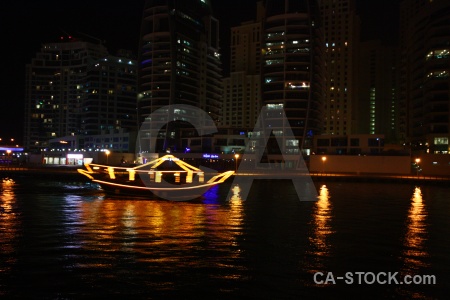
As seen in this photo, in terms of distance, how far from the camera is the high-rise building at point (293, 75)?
124625 millimetres

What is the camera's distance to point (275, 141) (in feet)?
410

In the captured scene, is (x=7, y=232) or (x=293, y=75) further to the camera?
(x=293, y=75)

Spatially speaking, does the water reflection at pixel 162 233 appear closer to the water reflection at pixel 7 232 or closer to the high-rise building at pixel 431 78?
the water reflection at pixel 7 232

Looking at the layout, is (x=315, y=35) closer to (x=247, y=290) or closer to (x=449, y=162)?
(x=449, y=162)

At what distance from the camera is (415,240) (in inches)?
1014

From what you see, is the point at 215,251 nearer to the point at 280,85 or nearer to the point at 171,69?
the point at 280,85

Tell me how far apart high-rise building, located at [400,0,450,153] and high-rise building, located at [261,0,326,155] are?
27.2m

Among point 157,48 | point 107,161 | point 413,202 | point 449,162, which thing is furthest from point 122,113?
point 413,202

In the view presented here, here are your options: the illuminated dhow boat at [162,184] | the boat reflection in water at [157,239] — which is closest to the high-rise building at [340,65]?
the illuminated dhow boat at [162,184]

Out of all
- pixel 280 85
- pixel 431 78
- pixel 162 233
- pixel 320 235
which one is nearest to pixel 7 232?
pixel 162 233

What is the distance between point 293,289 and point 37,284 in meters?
9.37

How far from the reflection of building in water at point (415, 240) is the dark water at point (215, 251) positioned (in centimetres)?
6

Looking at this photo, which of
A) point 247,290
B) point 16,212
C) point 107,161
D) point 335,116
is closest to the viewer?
point 247,290

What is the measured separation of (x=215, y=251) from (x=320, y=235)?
7880 millimetres
